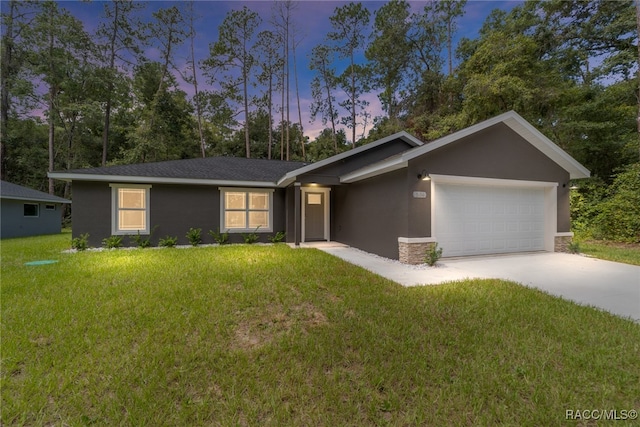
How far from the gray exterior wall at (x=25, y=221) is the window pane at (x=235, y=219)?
12.0m

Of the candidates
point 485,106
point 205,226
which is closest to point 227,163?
point 205,226

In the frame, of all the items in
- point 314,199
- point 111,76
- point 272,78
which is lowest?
point 314,199

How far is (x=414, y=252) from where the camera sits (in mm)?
6441

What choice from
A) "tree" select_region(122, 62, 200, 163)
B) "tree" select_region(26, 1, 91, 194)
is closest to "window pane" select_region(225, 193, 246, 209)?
"tree" select_region(122, 62, 200, 163)

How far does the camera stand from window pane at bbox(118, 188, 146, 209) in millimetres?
8961

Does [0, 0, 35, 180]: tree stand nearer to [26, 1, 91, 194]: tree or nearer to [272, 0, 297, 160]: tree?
[26, 1, 91, 194]: tree

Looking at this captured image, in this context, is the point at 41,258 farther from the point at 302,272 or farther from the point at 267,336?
the point at 267,336

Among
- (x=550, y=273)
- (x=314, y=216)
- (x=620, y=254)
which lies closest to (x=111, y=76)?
(x=314, y=216)

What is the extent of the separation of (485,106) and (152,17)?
22639mm

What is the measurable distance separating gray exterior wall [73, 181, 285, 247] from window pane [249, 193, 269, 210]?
1.10 feet

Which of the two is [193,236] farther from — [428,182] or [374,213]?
[428,182]

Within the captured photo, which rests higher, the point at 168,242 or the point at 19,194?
the point at 19,194

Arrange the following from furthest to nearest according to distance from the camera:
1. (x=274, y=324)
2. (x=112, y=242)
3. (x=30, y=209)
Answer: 1. (x=30, y=209)
2. (x=112, y=242)
3. (x=274, y=324)

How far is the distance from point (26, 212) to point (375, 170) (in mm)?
18389
